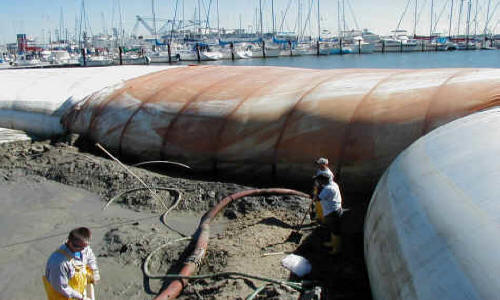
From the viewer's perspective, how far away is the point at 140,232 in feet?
23.7

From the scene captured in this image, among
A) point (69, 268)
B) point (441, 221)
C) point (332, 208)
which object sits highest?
point (441, 221)

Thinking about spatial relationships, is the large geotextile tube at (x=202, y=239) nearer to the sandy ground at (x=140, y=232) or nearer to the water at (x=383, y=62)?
the sandy ground at (x=140, y=232)

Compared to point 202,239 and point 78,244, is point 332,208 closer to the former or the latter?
point 202,239

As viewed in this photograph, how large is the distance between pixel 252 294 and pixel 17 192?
6494mm

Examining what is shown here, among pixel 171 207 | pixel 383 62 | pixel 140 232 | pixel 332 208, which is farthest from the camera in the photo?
pixel 383 62

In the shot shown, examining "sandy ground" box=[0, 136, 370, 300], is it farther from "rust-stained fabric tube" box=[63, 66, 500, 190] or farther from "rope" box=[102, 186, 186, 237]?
"rust-stained fabric tube" box=[63, 66, 500, 190]

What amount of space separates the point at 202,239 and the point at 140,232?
Result: 119 centimetres

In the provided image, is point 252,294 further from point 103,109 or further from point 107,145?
point 103,109

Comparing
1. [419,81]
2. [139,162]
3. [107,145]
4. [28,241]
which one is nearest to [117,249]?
[28,241]

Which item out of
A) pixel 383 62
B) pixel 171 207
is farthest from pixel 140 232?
pixel 383 62

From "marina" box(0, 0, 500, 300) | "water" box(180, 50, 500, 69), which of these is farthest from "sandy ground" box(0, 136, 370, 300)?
"water" box(180, 50, 500, 69)

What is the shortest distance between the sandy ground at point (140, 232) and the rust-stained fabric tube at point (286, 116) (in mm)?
832

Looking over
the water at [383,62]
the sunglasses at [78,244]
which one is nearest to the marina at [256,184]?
the sunglasses at [78,244]

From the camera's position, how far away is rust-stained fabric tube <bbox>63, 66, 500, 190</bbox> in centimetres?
791
